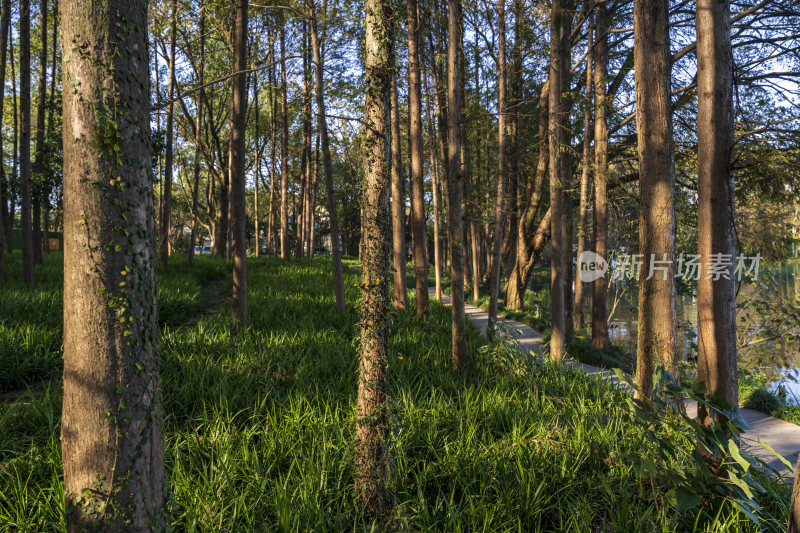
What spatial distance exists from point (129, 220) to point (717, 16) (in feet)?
13.0

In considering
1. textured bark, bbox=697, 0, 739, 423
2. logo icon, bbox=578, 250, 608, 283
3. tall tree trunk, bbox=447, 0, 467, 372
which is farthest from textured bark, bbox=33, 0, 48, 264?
logo icon, bbox=578, 250, 608, 283

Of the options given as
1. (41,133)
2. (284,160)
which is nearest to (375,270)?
(41,133)

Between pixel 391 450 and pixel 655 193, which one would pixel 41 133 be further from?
pixel 655 193

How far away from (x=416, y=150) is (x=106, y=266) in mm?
6859

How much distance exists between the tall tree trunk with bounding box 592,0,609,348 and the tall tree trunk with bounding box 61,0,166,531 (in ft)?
25.0

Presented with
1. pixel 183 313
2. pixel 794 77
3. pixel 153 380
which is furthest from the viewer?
pixel 794 77

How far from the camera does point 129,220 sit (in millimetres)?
1735

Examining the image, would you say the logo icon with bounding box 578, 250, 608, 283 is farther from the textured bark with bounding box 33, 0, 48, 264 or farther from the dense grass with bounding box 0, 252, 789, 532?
the textured bark with bounding box 33, 0, 48, 264

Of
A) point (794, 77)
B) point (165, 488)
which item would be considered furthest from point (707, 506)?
point (794, 77)

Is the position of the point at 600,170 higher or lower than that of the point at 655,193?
higher

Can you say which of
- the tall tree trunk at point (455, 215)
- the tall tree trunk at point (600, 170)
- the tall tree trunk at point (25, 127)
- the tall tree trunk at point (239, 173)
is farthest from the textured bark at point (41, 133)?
the tall tree trunk at point (600, 170)

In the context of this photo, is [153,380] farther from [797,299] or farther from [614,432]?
[797,299]

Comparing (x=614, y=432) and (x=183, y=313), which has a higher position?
(x=183, y=313)

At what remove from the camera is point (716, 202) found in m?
2.97
